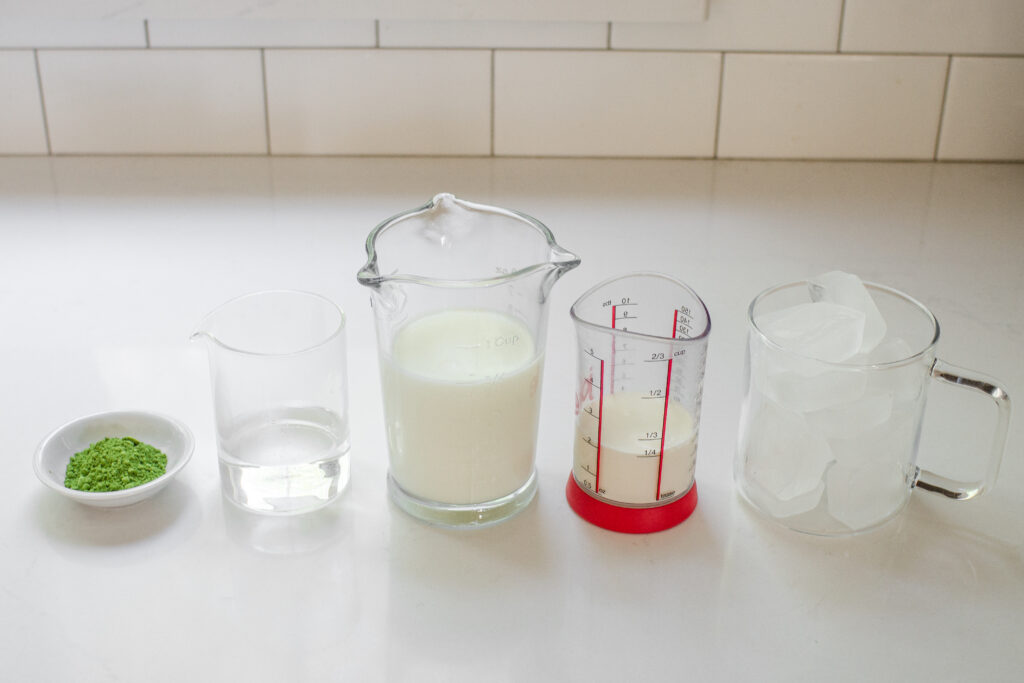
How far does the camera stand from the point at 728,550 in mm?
680

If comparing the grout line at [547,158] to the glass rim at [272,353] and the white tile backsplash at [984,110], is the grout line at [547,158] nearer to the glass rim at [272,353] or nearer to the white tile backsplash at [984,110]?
the white tile backsplash at [984,110]

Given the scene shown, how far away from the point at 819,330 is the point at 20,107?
1082 millimetres

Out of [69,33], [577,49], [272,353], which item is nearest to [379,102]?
[577,49]

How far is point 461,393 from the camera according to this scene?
2.10 feet

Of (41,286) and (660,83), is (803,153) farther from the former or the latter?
(41,286)

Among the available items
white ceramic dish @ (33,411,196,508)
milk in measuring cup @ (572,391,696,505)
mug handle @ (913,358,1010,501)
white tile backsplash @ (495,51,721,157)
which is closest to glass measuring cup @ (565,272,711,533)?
milk in measuring cup @ (572,391,696,505)

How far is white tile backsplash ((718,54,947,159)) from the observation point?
4.27 ft

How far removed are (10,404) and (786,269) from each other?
2.45 feet

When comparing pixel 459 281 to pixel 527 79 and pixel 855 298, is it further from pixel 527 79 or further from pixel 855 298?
pixel 527 79

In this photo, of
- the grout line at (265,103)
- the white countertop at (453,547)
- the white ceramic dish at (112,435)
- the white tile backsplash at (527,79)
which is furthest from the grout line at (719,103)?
the white ceramic dish at (112,435)

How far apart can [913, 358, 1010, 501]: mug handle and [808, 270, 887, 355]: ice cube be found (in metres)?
0.04

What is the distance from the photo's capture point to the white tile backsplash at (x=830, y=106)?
1.30m

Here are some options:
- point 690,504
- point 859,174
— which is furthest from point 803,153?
point 690,504

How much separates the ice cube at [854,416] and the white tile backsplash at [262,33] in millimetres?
845
